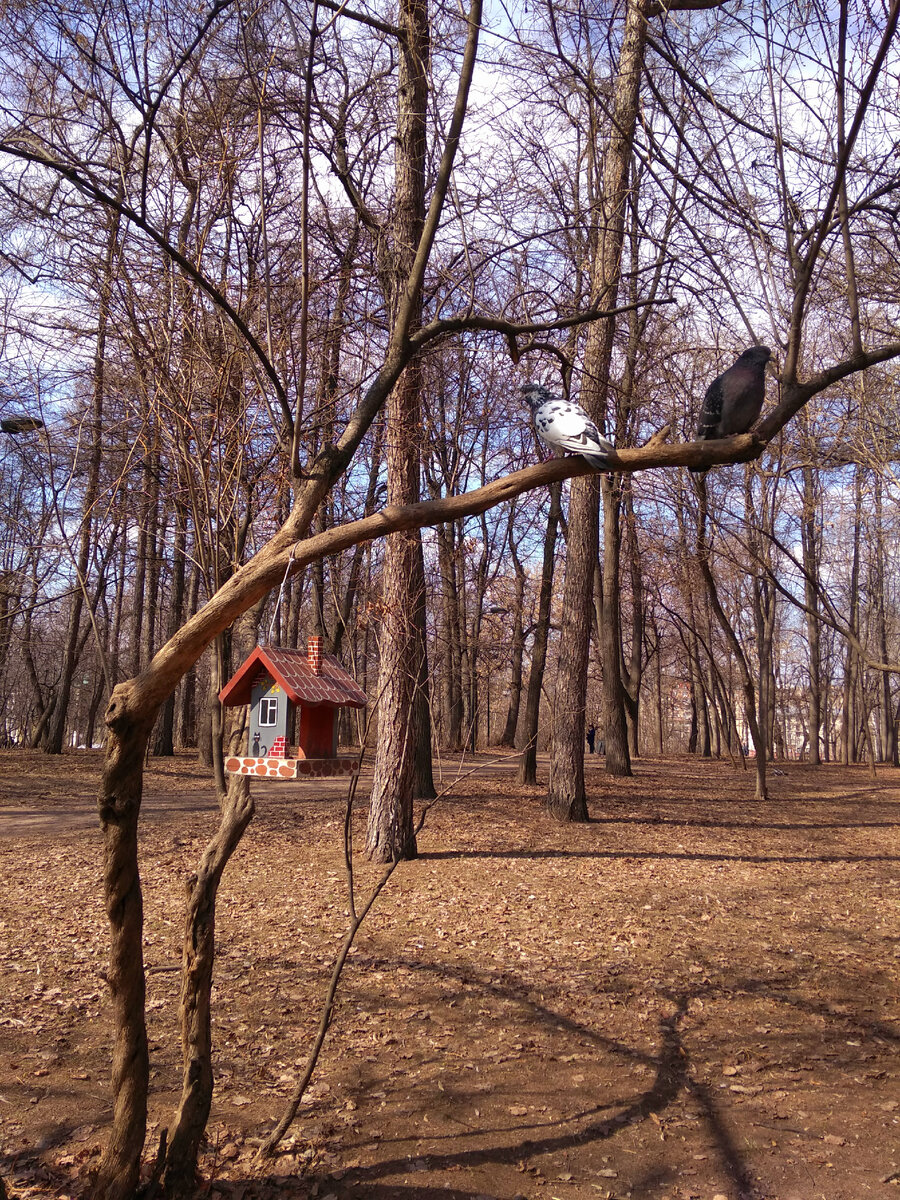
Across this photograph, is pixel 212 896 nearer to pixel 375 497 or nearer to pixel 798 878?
pixel 798 878

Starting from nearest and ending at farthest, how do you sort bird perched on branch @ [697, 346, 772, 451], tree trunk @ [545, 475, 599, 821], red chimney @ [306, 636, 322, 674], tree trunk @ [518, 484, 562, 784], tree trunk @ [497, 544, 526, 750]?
bird perched on branch @ [697, 346, 772, 451] → red chimney @ [306, 636, 322, 674] → tree trunk @ [545, 475, 599, 821] → tree trunk @ [518, 484, 562, 784] → tree trunk @ [497, 544, 526, 750]

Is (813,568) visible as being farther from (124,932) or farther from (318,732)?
(124,932)

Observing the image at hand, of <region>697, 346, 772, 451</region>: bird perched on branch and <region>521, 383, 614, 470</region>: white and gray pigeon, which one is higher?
<region>697, 346, 772, 451</region>: bird perched on branch

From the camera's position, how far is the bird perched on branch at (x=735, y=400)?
3.56m

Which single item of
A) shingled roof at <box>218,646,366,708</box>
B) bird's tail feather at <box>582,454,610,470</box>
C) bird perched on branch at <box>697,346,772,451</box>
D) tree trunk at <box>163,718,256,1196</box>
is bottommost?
tree trunk at <box>163,718,256,1196</box>

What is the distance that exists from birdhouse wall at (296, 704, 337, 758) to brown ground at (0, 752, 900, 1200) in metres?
1.63

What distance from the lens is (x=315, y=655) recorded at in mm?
4902

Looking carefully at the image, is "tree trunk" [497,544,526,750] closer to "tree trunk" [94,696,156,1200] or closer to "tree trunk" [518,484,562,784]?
"tree trunk" [518,484,562,784]

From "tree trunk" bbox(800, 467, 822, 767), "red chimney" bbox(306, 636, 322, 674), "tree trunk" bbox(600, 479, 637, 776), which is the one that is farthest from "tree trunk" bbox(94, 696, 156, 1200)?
"tree trunk" bbox(800, 467, 822, 767)

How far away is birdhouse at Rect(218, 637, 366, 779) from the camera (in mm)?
4371

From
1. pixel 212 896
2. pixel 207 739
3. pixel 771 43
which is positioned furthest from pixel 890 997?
pixel 207 739

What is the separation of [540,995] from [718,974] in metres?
1.32

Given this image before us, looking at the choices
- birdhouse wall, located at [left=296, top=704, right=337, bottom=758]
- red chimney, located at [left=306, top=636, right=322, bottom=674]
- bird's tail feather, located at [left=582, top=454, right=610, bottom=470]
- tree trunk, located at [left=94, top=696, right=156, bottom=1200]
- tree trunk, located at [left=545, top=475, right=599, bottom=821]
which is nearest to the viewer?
tree trunk, located at [left=94, top=696, right=156, bottom=1200]

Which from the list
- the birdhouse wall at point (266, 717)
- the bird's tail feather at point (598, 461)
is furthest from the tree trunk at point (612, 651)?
the bird's tail feather at point (598, 461)
